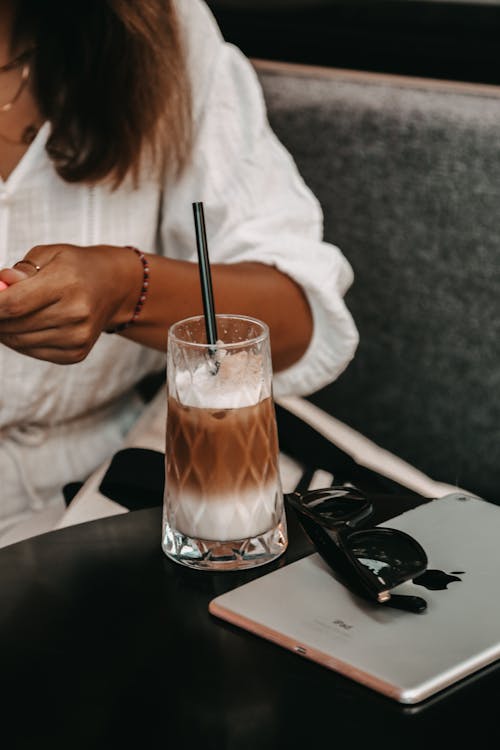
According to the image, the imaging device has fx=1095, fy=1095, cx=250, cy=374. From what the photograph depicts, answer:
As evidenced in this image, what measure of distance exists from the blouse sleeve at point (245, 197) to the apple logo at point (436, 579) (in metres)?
0.51

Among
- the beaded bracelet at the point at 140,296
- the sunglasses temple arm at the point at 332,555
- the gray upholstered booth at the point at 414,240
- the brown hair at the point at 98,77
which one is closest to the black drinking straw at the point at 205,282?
the sunglasses temple arm at the point at 332,555

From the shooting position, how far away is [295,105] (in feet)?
4.76

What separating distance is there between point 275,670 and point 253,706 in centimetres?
4

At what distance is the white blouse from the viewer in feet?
3.69

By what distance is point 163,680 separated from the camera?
599mm

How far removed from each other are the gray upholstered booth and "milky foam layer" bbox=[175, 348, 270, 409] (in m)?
0.68

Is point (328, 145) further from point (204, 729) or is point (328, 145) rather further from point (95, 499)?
point (204, 729)

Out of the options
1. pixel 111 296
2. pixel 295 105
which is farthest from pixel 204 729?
pixel 295 105

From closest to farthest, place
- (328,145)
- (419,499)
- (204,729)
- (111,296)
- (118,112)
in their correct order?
(204,729)
(419,499)
(111,296)
(118,112)
(328,145)

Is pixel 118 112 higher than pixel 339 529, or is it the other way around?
pixel 118 112

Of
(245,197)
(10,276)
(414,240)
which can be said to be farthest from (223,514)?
(414,240)

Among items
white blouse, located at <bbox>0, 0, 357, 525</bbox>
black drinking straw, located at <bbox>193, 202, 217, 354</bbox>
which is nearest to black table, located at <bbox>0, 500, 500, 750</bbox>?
black drinking straw, located at <bbox>193, 202, 217, 354</bbox>

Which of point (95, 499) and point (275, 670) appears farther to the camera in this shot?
point (95, 499)

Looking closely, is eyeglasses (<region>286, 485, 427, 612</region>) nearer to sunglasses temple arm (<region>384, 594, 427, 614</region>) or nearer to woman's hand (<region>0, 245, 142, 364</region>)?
sunglasses temple arm (<region>384, 594, 427, 614</region>)
